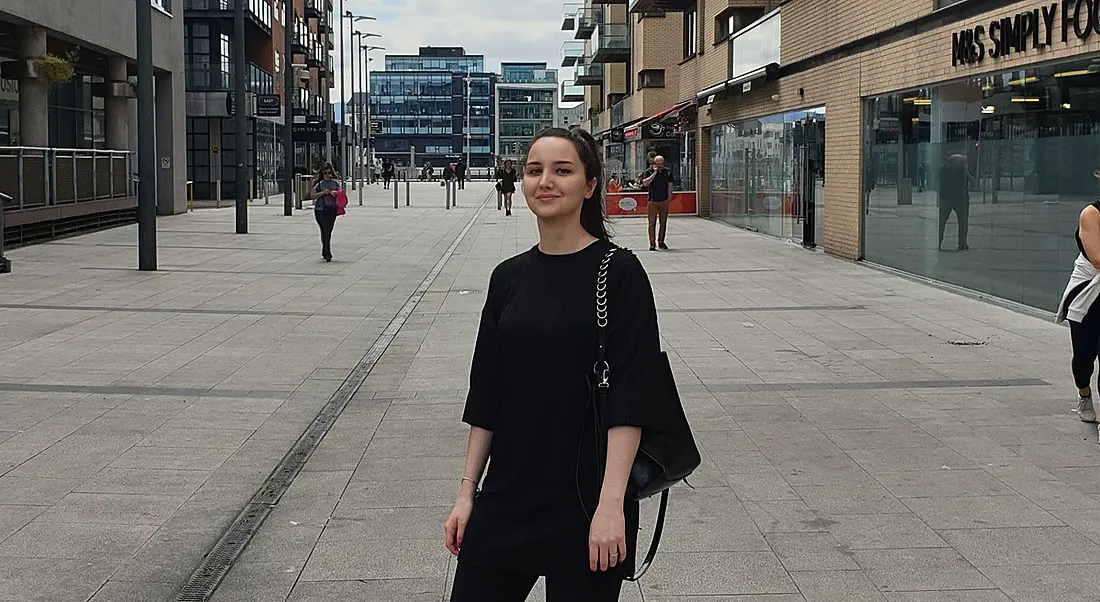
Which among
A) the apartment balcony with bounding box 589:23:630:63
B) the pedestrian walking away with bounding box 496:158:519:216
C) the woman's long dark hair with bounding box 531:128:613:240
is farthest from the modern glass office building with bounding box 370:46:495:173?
the woman's long dark hair with bounding box 531:128:613:240

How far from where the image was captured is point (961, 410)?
8.64 m

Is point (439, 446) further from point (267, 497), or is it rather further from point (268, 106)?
point (268, 106)

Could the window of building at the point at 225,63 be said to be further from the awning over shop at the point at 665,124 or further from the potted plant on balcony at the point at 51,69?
the potted plant on balcony at the point at 51,69

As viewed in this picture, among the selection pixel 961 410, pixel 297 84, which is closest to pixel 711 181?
pixel 961 410

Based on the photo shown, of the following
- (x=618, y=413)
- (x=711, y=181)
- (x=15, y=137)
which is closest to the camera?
(x=618, y=413)

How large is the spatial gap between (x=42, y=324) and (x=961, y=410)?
838 centimetres

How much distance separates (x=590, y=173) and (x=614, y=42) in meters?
56.6

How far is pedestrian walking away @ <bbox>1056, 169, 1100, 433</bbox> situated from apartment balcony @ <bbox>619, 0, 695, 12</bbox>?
33488 millimetres

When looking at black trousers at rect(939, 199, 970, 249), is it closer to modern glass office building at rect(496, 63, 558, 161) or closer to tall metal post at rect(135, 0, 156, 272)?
tall metal post at rect(135, 0, 156, 272)

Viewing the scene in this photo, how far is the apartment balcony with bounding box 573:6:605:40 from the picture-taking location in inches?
2569

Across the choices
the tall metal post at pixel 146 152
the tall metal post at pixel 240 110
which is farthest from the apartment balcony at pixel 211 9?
the tall metal post at pixel 146 152

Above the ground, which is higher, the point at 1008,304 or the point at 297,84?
the point at 297,84

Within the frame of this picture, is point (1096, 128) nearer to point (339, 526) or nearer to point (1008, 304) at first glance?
point (1008, 304)

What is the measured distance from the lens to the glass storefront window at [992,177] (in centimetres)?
1292
